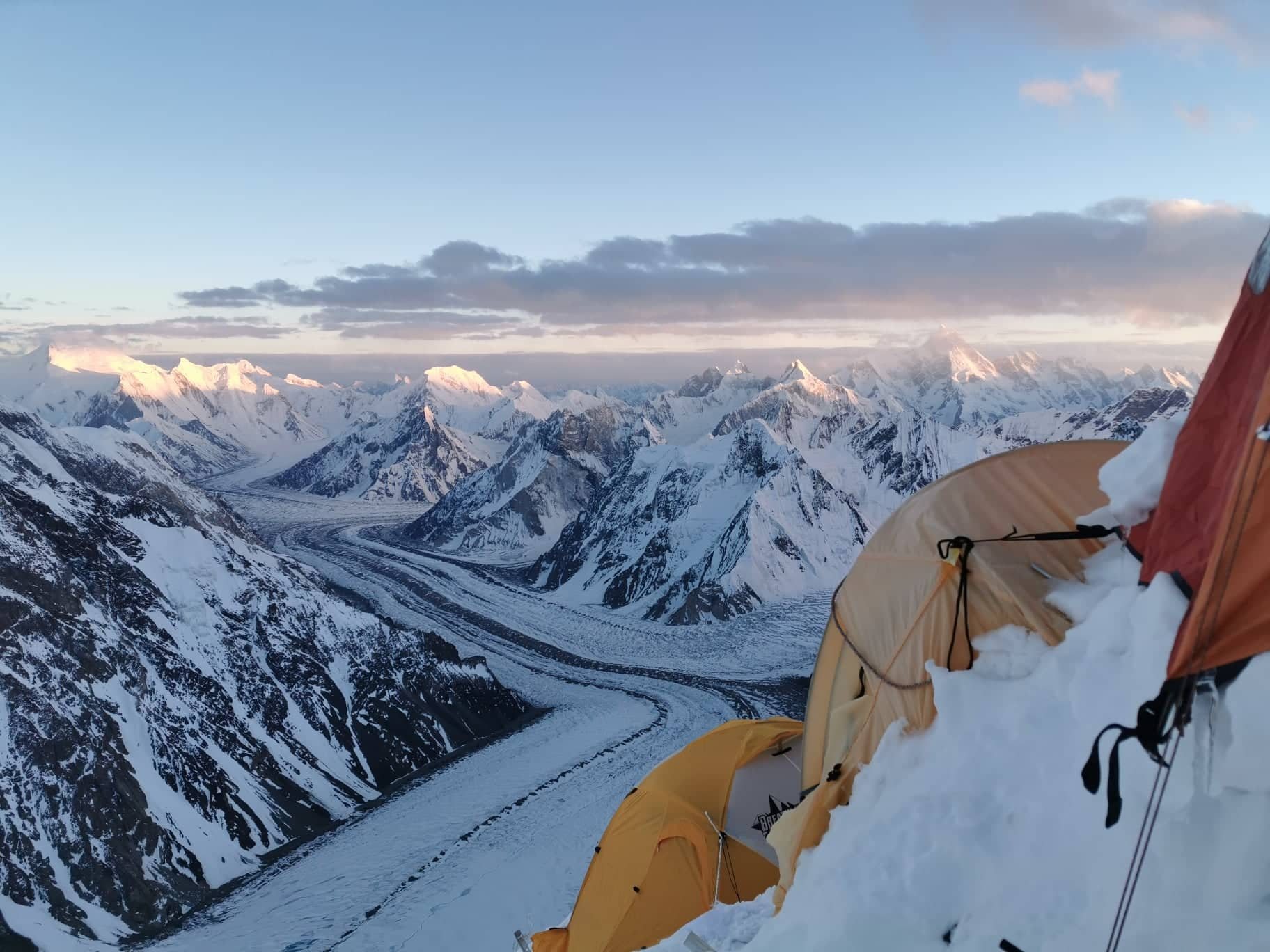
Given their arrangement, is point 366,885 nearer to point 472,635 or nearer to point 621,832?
point 621,832

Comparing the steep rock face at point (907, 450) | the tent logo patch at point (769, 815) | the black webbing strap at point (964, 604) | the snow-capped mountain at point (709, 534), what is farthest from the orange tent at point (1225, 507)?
the steep rock face at point (907, 450)

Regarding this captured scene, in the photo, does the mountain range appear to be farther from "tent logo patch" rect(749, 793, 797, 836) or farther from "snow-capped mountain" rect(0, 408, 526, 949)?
"tent logo patch" rect(749, 793, 797, 836)

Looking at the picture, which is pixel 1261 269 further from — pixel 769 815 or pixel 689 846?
pixel 689 846

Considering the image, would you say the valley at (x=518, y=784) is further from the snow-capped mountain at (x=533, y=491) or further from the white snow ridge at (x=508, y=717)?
the snow-capped mountain at (x=533, y=491)

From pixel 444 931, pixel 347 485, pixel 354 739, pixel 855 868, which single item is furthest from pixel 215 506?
pixel 347 485

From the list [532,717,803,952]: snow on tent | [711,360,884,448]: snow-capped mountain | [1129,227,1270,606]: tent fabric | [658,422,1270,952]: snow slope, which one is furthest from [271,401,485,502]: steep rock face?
[1129,227,1270,606]: tent fabric
